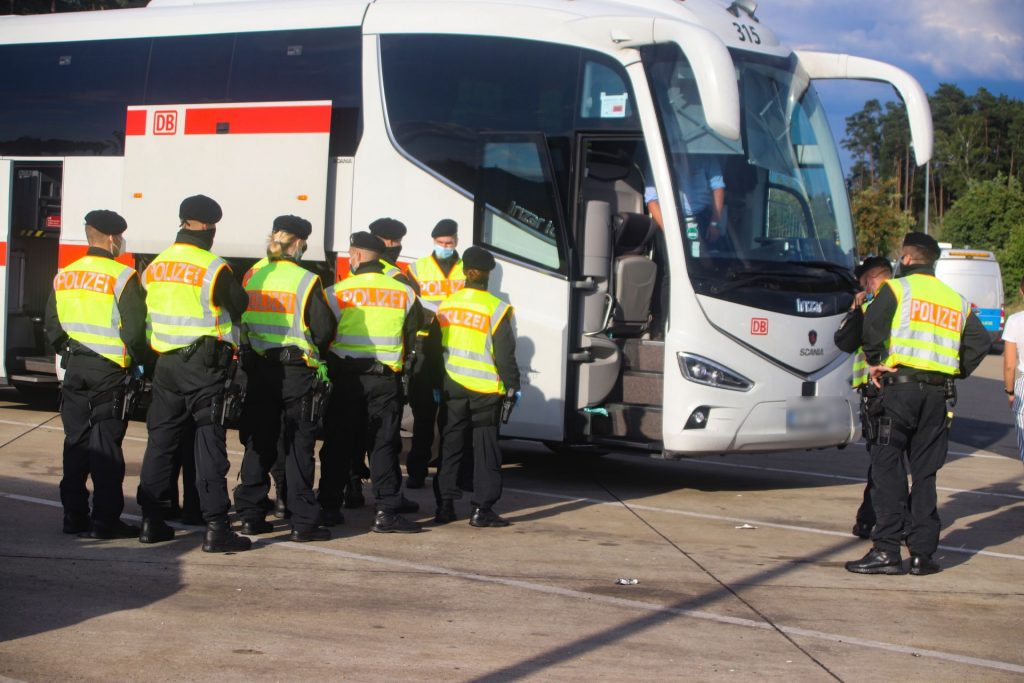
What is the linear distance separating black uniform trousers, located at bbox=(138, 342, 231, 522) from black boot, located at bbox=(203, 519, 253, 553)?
42 millimetres

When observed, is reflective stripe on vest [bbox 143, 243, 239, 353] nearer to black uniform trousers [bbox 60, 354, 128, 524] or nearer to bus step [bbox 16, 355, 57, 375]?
black uniform trousers [bbox 60, 354, 128, 524]

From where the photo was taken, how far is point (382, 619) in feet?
20.8

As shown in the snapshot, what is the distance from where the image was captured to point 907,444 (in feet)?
26.0

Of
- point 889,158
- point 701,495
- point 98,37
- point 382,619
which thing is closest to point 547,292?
point 701,495

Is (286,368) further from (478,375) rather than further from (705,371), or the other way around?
(705,371)

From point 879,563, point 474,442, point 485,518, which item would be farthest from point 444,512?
point 879,563

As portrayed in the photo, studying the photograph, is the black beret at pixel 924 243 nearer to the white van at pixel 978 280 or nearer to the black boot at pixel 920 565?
the black boot at pixel 920 565

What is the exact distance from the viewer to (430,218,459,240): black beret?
1034 cm

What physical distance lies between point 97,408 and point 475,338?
243 cm

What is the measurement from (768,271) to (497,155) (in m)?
2.33

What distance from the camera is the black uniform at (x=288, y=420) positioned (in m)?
7.94

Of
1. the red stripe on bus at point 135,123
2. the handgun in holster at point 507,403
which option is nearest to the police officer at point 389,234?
the handgun in holster at point 507,403

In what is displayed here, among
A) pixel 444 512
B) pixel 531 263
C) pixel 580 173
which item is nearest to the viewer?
pixel 444 512

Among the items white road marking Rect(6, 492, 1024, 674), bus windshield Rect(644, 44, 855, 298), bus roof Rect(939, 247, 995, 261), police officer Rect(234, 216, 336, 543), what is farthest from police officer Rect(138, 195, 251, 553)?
bus roof Rect(939, 247, 995, 261)
